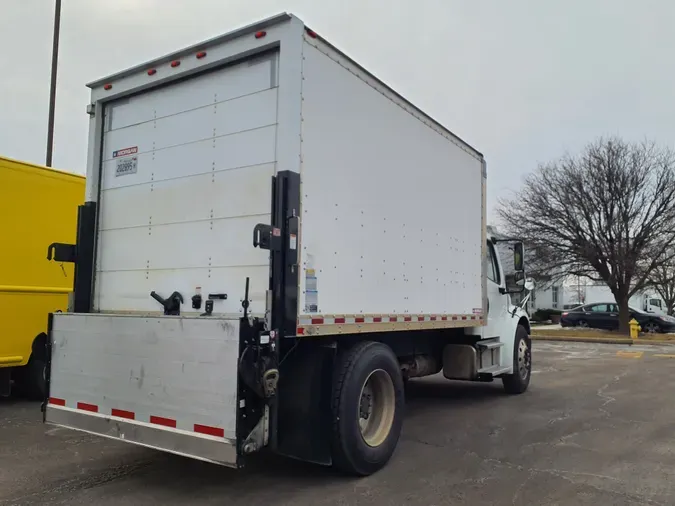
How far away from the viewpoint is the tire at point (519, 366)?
364 inches

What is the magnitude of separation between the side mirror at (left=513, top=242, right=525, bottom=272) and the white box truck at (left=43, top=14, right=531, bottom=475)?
11.5 ft

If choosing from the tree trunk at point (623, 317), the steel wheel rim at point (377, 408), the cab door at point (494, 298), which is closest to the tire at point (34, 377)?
the steel wheel rim at point (377, 408)

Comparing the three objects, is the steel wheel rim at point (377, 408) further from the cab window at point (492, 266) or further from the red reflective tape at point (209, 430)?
the cab window at point (492, 266)

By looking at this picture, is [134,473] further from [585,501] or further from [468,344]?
[468,344]

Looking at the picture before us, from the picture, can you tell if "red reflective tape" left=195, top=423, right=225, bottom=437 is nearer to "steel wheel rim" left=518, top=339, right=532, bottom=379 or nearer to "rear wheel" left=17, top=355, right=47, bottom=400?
"rear wheel" left=17, top=355, right=47, bottom=400

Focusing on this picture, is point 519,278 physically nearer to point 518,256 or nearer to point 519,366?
point 518,256

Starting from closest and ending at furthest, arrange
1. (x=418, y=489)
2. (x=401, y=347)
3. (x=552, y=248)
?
(x=418, y=489)
(x=401, y=347)
(x=552, y=248)

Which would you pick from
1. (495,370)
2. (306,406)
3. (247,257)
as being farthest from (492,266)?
(247,257)

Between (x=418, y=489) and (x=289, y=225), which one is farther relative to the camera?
(x=418, y=489)

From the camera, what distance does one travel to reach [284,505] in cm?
430

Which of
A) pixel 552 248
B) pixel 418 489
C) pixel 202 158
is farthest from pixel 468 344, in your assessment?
pixel 552 248

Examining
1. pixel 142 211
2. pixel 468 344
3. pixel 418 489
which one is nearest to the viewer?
pixel 418 489

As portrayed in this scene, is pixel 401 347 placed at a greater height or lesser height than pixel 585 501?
greater

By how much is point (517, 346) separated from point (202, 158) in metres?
6.35
